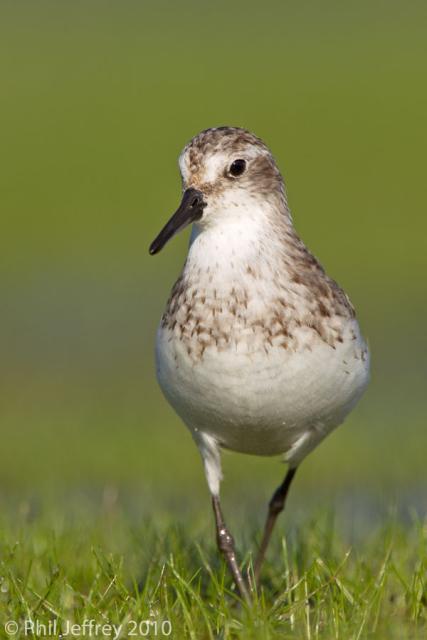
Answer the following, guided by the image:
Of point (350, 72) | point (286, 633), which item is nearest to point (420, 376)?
point (286, 633)

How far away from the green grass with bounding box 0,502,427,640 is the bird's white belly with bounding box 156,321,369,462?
2.32 feet

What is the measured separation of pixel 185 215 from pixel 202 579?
215 cm

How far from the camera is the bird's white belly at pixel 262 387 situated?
6.58 meters

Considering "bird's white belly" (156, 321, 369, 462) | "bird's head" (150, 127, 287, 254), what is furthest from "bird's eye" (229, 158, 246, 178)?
"bird's white belly" (156, 321, 369, 462)

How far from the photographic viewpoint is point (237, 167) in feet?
23.1

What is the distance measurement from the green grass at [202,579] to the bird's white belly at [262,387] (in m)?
0.71

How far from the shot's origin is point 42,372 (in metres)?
17.3

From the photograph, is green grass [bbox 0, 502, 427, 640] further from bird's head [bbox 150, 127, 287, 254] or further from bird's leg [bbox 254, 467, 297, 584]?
bird's head [bbox 150, 127, 287, 254]

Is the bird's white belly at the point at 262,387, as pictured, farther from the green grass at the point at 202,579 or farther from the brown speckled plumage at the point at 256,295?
the green grass at the point at 202,579

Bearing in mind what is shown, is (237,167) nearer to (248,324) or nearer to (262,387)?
(248,324)

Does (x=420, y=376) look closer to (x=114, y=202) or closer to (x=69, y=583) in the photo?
(x=69, y=583)

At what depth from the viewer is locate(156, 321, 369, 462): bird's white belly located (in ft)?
21.6

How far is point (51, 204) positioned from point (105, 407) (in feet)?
49.3

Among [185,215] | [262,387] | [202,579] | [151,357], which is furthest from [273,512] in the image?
[151,357]
